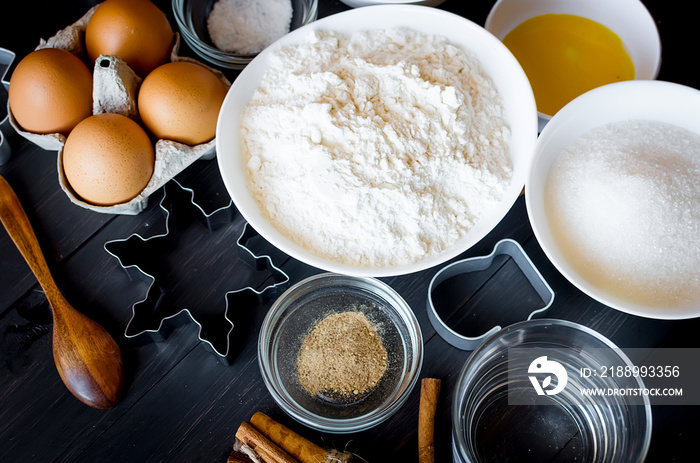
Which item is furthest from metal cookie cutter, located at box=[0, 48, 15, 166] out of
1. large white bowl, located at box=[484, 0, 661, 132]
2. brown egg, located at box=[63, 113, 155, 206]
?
large white bowl, located at box=[484, 0, 661, 132]

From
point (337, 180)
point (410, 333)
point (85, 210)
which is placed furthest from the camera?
point (85, 210)

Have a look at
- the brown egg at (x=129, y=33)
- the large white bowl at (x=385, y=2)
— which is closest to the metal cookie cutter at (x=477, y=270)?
the large white bowl at (x=385, y=2)

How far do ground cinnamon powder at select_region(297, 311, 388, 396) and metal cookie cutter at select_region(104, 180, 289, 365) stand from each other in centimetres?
13

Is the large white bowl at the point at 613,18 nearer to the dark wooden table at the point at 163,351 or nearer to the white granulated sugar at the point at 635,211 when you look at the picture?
the white granulated sugar at the point at 635,211

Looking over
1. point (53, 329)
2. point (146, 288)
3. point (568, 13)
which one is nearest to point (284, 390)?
point (146, 288)

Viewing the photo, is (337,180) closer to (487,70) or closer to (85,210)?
(487,70)

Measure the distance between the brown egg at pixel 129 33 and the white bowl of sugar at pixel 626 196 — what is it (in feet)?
2.51

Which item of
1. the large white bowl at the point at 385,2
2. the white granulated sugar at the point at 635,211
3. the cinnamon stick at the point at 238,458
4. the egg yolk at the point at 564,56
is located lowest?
the cinnamon stick at the point at 238,458

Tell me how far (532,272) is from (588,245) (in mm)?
142

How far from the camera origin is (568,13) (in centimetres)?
130

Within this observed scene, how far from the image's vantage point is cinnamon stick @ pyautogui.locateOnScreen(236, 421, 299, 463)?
1021 millimetres

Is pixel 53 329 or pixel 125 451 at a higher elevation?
pixel 53 329

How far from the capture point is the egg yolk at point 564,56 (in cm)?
124

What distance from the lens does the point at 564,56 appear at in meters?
1.27
